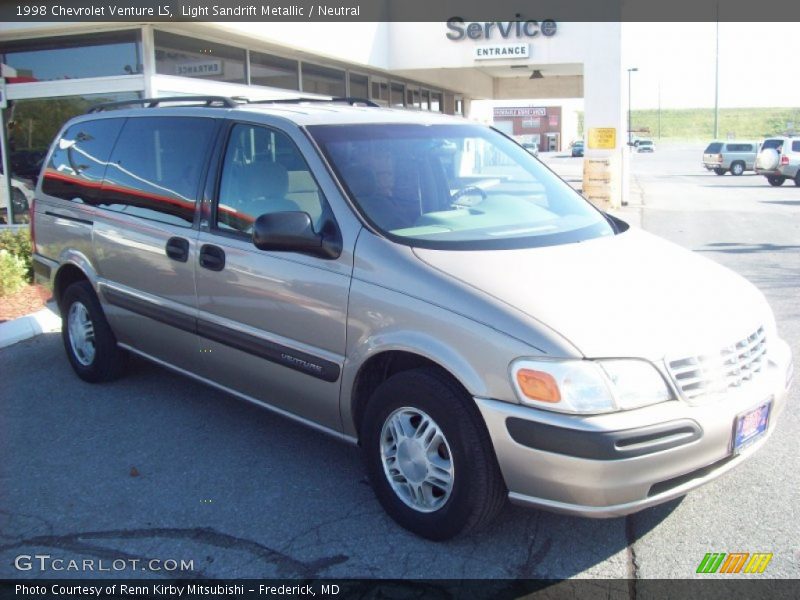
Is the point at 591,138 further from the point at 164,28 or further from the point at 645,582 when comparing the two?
the point at 645,582

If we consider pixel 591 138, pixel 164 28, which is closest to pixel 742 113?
pixel 591 138

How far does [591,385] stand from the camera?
10.2 feet

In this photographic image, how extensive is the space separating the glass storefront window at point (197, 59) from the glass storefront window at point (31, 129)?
0.77 m

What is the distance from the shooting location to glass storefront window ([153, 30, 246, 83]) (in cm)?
1151

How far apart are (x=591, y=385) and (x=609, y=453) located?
258 millimetres

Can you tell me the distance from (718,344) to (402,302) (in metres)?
1.32

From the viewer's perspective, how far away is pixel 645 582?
3305 millimetres

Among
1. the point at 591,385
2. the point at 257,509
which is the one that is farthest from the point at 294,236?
the point at 591,385

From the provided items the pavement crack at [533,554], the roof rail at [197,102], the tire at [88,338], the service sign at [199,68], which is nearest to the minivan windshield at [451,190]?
the roof rail at [197,102]

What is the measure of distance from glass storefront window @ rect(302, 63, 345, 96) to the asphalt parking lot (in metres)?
11.1

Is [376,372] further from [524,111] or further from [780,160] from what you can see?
[524,111]

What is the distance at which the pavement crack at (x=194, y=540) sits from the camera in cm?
347

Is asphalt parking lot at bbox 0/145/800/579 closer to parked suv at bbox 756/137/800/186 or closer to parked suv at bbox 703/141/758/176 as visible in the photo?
parked suv at bbox 756/137/800/186

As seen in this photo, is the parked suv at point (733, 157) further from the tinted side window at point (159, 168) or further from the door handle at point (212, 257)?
the door handle at point (212, 257)
